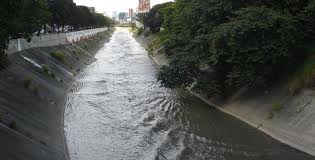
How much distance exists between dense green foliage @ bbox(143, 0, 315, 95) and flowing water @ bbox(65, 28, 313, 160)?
2483mm

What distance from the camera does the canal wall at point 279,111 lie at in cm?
2344

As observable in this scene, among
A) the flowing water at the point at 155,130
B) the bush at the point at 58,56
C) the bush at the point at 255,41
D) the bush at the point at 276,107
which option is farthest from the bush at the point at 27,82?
the bush at the point at 58,56

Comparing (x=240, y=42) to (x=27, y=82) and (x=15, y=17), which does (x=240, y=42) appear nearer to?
(x=15, y=17)

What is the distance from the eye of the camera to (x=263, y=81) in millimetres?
30656

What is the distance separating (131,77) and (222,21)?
2255cm

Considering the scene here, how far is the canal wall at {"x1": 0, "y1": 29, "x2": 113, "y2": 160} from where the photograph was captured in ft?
66.7

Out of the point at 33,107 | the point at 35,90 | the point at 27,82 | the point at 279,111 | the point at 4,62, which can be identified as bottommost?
the point at 33,107

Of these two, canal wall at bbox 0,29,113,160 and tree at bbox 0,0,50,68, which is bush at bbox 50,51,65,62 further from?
tree at bbox 0,0,50,68

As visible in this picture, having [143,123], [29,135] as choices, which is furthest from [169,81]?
[29,135]

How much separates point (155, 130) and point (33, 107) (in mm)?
7316

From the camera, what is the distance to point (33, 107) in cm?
2806

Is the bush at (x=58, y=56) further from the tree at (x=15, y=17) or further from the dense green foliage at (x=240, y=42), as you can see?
the dense green foliage at (x=240, y=42)

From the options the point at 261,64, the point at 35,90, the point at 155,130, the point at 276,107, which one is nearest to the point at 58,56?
the point at 35,90

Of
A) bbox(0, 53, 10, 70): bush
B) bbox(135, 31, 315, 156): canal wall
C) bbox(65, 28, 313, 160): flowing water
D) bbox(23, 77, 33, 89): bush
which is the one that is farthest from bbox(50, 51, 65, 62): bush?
bbox(135, 31, 315, 156): canal wall
